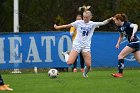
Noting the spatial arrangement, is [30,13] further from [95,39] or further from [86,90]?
[86,90]

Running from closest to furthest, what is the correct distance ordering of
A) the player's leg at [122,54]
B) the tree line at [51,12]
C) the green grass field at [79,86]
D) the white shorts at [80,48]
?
the green grass field at [79,86], the white shorts at [80,48], the player's leg at [122,54], the tree line at [51,12]

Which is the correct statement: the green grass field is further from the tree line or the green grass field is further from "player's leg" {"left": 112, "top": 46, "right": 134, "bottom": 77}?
the tree line

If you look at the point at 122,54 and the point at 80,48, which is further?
the point at 122,54

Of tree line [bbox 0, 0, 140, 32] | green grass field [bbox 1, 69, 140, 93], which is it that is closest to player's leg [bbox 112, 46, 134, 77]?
green grass field [bbox 1, 69, 140, 93]

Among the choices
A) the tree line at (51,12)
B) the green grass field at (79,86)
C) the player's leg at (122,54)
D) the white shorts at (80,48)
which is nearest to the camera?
the green grass field at (79,86)

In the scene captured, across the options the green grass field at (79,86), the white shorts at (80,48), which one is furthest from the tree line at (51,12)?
the green grass field at (79,86)

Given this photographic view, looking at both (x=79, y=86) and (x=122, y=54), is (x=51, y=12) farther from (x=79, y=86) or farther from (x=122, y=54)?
(x=79, y=86)

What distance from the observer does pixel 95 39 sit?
782 inches

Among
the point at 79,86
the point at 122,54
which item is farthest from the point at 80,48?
the point at 79,86

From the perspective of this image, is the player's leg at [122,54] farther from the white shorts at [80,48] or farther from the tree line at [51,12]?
the tree line at [51,12]

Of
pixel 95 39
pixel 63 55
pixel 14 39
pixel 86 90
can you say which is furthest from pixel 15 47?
pixel 86 90

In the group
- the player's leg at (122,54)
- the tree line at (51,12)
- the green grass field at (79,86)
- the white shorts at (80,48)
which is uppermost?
the tree line at (51,12)

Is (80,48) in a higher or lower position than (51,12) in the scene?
lower

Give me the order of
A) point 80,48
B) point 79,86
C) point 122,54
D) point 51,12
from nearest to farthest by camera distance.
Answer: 1. point 79,86
2. point 80,48
3. point 122,54
4. point 51,12
